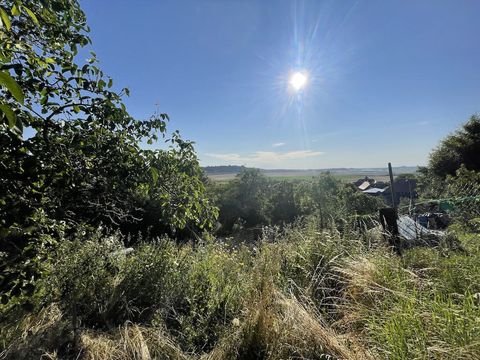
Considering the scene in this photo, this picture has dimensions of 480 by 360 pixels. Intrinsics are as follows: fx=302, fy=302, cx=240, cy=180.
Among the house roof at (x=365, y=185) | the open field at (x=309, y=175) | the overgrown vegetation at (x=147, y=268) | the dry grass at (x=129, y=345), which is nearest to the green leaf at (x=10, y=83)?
the overgrown vegetation at (x=147, y=268)

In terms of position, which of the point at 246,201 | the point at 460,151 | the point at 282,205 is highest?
the point at 460,151

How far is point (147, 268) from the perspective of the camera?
3.06 metres

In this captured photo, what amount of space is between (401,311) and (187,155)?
1.71m

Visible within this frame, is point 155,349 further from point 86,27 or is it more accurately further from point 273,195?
point 273,195

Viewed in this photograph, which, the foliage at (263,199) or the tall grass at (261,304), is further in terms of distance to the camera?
the foliage at (263,199)

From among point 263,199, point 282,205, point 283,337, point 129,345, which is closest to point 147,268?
point 129,345

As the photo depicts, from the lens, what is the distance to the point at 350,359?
67.4 inches

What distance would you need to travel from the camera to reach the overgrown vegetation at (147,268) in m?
1.51

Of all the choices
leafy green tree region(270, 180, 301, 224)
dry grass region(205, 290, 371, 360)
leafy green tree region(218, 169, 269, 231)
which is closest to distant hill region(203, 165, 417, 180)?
leafy green tree region(218, 169, 269, 231)

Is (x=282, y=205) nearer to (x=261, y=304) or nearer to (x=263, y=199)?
(x=263, y=199)

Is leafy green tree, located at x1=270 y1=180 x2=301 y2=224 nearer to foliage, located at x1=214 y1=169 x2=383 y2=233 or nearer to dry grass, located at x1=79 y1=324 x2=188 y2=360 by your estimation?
foliage, located at x1=214 y1=169 x2=383 y2=233

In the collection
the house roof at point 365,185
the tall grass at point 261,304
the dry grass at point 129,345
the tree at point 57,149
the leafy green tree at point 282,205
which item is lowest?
the house roof at point 365,185

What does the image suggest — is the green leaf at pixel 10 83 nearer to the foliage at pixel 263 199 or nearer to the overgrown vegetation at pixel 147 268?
the overgrown vegetation at pixel 147 268

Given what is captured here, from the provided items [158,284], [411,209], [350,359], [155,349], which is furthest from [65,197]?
[411,209]
